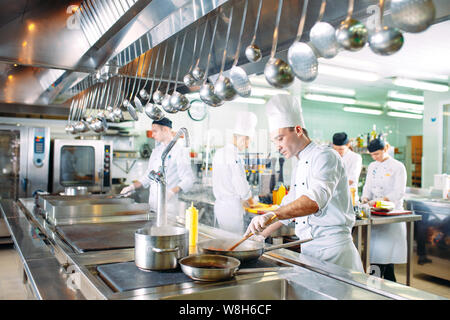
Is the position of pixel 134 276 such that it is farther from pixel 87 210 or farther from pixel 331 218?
pixel 87 210

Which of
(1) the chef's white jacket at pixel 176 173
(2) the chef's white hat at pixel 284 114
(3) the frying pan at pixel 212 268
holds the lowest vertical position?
(3) the frying pan at pixel 212 268

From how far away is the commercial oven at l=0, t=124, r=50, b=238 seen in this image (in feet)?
19.1

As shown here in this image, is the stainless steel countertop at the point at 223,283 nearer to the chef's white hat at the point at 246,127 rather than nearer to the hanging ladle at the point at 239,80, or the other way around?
the hanging ladle at the point at 239,80

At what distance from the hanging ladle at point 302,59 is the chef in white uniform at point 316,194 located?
0.79 m

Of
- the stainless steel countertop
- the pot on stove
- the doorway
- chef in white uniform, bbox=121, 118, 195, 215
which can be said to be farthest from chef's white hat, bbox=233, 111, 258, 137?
the doorway

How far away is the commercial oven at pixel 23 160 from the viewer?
5832 millimetres

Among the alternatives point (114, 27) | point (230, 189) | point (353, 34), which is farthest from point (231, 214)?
point (353, 34)

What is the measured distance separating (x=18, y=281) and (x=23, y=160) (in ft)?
7.24

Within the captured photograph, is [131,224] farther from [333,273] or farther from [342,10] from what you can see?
[342,10]

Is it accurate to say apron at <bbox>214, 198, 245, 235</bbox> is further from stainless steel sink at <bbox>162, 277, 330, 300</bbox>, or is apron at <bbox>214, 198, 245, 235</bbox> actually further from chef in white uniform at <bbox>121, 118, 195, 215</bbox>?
stainless steel sink at <bbox>162, 277, 330, 300</bbox>

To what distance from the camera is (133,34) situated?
2203mm

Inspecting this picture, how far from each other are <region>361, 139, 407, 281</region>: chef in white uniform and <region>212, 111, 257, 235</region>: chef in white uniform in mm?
1347

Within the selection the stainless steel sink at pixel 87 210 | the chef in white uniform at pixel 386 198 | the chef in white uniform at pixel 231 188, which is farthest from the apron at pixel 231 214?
the chef in white uniform at pixel 386 198

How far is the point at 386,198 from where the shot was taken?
446cm
